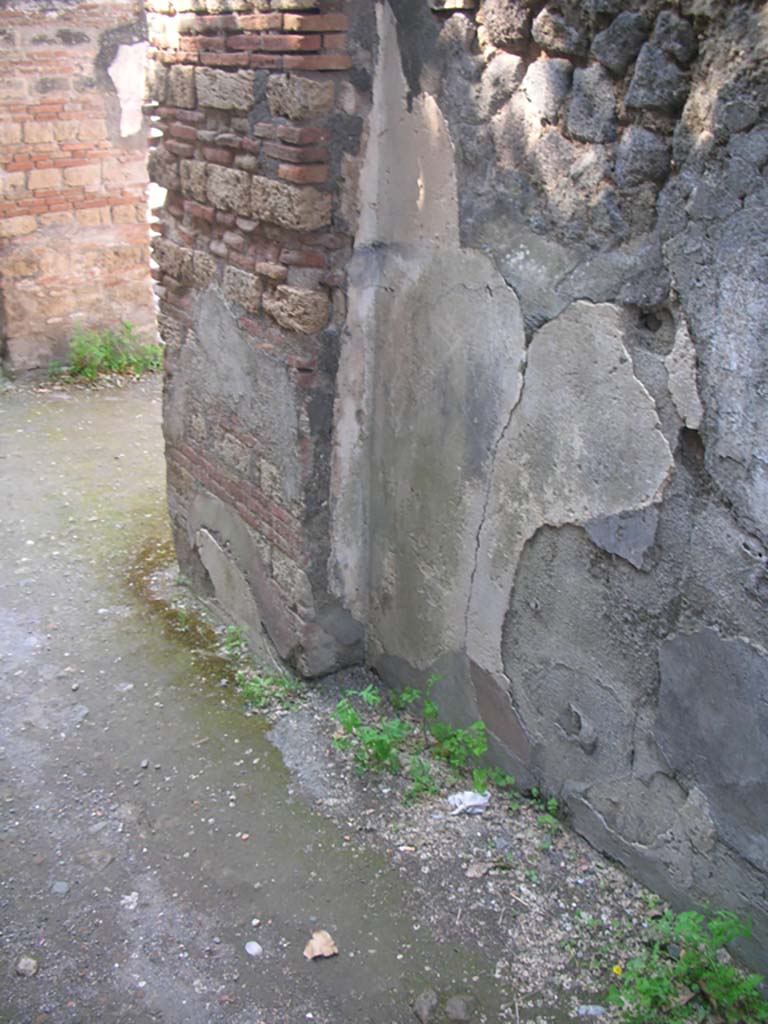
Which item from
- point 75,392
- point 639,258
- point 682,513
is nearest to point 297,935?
point 682,513

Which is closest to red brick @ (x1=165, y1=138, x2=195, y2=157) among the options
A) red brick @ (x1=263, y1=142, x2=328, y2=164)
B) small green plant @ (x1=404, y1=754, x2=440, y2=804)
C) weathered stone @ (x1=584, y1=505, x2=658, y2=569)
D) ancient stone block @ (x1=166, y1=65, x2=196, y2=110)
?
ancient stone block @ (x1=166, y1=65, x2=196, y2=110)

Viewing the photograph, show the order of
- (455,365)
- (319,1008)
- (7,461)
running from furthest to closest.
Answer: (7,461) → (455,365) → (319,1008)

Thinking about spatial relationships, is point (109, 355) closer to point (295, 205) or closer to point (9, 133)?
point (9, 133)

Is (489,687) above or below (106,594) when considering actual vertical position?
above

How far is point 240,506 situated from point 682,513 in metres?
1.92

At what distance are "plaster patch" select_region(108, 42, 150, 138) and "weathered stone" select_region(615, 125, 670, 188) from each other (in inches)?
212

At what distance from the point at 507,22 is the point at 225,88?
1103 mm

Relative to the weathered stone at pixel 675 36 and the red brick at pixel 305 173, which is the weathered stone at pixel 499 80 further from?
the red brick at pixel 305 173

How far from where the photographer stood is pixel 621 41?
6.97 feet

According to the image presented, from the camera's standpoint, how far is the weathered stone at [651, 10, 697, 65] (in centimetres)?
199

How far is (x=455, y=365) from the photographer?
9.35 feet

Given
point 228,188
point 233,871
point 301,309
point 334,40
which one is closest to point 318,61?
point 334,40

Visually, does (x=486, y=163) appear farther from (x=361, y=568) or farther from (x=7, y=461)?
(x=7, y=461)

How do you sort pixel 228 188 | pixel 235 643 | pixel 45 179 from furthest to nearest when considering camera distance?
pixel 45 179 → pixel 235 643 → pixel 228 188
